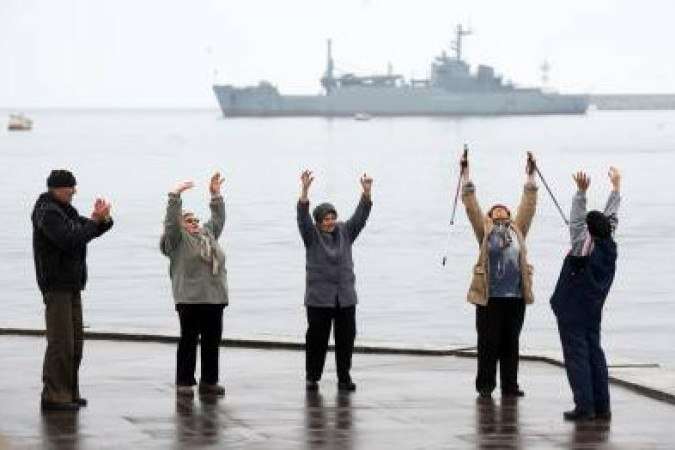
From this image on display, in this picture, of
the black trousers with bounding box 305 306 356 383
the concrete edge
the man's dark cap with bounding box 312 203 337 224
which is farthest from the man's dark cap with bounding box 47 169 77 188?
the concrete edge

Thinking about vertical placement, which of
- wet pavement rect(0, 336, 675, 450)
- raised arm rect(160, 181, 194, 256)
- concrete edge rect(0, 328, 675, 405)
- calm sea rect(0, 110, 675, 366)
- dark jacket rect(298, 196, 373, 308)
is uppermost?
raised arm rect(160, 181, 194, 256)

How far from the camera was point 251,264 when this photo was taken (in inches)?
1565

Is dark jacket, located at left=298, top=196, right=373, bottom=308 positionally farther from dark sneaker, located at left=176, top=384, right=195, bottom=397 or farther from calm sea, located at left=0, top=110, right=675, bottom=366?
calm sea, located at left=0, top=110, right=675, bottom=366

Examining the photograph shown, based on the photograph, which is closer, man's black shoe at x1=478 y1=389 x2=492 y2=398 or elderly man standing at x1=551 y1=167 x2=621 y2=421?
elderly man standing at x1=551 y1=167 x2=621 y2=421

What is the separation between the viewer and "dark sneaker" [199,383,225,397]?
1451cm

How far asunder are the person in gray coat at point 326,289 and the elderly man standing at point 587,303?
1803 mm

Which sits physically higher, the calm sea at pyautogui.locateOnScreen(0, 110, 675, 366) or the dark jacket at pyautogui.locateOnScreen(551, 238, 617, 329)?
the dark jacket at pyautogui.locateOnScreen(551, 238, 617, 329)

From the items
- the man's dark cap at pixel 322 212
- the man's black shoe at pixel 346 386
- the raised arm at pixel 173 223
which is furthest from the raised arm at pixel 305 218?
the man's black shoe at pixel 346 386

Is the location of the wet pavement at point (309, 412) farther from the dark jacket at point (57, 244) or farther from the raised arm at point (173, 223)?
the raised arm at point (173, 223)

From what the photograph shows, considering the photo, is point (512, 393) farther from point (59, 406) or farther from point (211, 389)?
point (59, 406)

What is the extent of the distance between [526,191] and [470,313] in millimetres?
13437

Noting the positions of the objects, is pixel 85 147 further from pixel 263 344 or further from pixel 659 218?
pixel 263 344

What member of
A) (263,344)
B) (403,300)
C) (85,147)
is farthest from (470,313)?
(85,147)

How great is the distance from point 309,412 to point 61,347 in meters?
1.61
